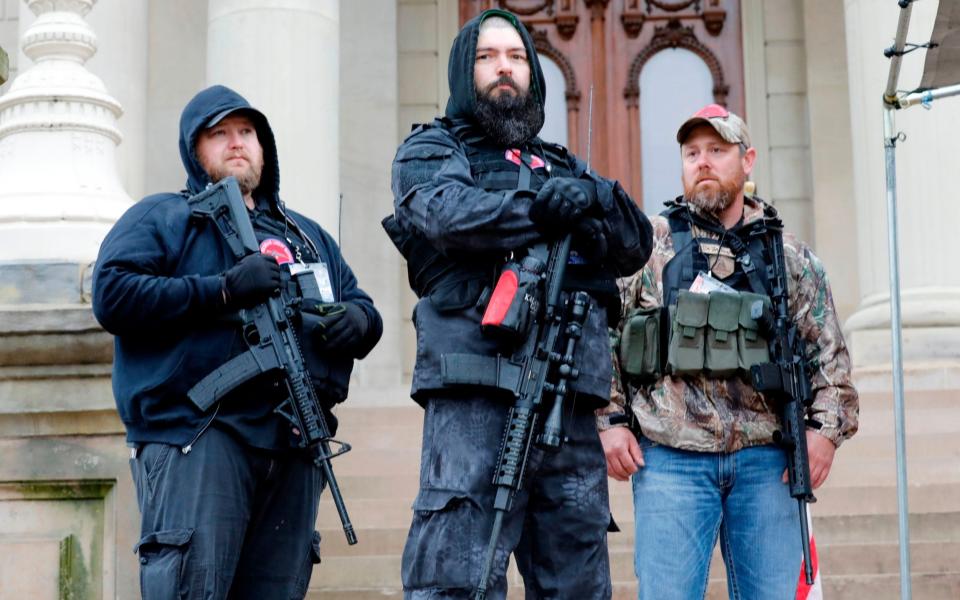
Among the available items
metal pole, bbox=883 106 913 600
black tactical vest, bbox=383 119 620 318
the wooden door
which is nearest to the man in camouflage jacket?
metal pole, bbox=883 106 913 600

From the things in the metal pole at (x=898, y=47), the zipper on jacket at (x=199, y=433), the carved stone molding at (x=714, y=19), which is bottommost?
the zipper on jacket at (x=199, y=433)

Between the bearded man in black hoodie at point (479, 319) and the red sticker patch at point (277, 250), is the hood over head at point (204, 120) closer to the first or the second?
the red sticker patch at point (277, 250)

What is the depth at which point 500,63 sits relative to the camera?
416 cm

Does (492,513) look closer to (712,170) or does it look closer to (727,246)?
(727,246)

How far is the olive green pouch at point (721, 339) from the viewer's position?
15.1 feet

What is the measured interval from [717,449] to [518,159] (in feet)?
3.66

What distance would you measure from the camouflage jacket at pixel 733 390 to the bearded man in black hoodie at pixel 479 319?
0.59 metres

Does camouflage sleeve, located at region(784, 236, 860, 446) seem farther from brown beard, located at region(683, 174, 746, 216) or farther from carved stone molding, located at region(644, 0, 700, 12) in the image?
carved stone molding, located at region(644, 0, 700, 12)

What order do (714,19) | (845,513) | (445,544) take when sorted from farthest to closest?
(714,19), (845,513), (445,544)

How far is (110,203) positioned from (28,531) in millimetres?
1662

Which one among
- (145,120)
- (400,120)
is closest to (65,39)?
(145,120)

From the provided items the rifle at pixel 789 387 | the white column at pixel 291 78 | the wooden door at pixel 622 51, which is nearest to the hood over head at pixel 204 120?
the rifle at pixel 789 387

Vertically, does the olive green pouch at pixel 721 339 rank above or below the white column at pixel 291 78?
below

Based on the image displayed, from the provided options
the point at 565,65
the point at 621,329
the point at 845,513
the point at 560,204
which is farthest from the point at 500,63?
the point at 565,65
